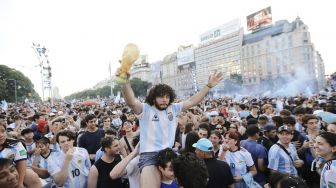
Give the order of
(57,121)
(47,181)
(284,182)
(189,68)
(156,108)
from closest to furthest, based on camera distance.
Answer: (284,182)
(156,108)
(47,181)
(57,121)
(189,68)

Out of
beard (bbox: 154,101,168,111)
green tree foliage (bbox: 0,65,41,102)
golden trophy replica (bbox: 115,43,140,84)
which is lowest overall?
beard (bbox: 154,101,168,111)

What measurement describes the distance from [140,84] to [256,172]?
4118 inches

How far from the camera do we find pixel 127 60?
3.65 metres

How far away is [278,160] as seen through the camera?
4988mm

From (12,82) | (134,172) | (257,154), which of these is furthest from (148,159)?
(12,82)

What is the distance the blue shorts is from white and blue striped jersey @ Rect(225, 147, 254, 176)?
1.70 metres

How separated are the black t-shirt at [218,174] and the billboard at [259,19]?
323 ft

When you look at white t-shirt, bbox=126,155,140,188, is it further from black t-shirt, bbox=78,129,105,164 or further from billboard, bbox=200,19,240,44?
billboard, bbox=200,19,240,44

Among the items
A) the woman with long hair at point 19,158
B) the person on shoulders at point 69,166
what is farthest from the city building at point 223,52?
the woman with long hair at point 19,158

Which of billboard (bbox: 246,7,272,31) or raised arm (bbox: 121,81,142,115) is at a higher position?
billboard (bbox: 246,7,272,31)

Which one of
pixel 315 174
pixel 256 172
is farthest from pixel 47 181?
pixel 315 174

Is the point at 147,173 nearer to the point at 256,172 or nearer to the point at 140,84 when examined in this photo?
the point at 256,172

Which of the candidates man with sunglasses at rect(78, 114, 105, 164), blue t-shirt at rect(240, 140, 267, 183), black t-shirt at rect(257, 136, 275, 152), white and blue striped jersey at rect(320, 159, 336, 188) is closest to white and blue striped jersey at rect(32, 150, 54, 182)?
man with sunglasses at rect(78, 114, 105, 164)

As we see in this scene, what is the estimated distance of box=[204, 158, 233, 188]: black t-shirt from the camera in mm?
4270
